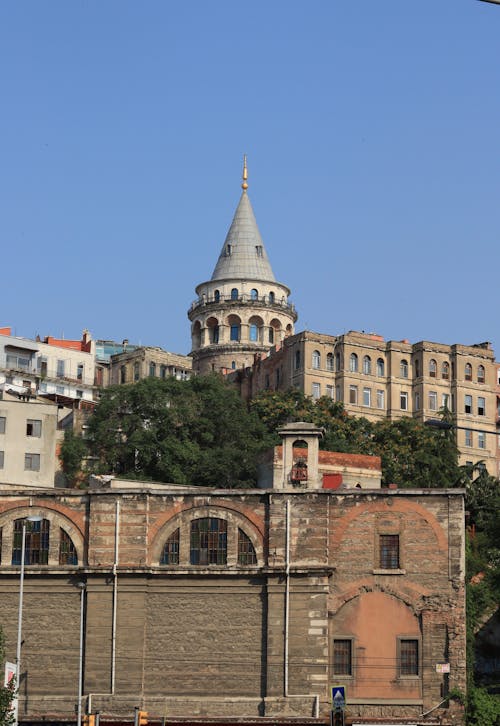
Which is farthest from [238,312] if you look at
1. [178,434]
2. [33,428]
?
[33,428]

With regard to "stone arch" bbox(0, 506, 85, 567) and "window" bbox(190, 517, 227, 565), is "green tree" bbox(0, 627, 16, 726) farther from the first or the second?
Result: "window" bbox(190, 517, 227, 565)

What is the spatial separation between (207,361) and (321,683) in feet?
341

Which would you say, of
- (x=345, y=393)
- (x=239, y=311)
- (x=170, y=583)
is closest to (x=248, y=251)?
(x=239, y=311)

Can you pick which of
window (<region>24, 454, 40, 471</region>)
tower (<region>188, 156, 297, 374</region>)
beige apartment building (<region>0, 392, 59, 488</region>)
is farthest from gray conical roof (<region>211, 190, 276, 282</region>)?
window (<region>24, 454, 40, 471</region>)

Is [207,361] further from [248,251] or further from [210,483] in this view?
[210,483]

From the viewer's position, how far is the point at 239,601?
220 feet

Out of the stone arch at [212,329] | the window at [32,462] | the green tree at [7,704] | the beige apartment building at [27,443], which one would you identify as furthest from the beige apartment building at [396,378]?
the green tree at [7,704]

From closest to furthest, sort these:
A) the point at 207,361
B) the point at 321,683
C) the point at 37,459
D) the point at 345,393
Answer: the point at 321,683 < the point at 37,459 < the point at 345,393 < the point at 207,361

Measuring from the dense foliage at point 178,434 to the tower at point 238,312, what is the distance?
50109 millimetres

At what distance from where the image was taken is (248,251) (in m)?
174

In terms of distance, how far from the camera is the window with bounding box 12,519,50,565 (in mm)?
68438

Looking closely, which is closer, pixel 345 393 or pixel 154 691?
pixel 154 691

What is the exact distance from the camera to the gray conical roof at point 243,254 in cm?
17188

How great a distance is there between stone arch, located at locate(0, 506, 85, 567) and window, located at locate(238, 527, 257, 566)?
7091 millimetres
